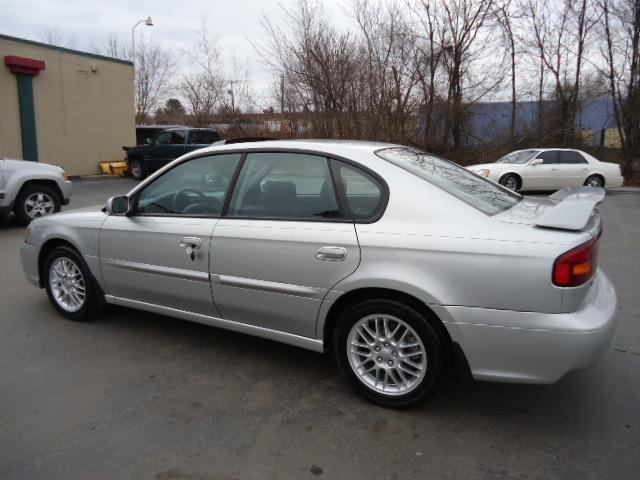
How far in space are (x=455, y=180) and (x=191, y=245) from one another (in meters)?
1.82

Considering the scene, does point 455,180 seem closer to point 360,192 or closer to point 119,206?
point 360,192

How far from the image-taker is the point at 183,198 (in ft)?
12.6

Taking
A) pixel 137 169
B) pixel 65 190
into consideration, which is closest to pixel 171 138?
pixel 137 169

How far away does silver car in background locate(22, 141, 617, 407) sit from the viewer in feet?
8.37

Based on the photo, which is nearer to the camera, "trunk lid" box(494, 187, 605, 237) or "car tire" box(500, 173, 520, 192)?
"trunk lid" box(494, 187, 605, 237)

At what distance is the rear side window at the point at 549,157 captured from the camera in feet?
48.8

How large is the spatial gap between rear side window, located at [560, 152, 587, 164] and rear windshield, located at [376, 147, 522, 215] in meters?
12.9

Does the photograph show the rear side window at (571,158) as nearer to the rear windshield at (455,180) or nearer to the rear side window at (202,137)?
the rear side window at (202,137)

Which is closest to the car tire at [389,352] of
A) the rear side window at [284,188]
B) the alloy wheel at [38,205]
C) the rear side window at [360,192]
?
the rear side window at [360,192]

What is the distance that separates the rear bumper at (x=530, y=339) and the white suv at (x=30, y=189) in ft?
27.2

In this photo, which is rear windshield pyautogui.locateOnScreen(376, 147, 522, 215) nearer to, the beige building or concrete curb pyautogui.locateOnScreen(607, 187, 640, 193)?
concrete curb pyautogui.locateOnScreen(607, 187, 640, 193)

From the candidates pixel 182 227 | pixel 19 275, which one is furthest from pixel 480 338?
pixel 19 275

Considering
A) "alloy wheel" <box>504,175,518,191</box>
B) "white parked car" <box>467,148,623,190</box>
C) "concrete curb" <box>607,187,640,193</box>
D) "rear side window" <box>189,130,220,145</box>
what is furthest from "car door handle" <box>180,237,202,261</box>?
"concrete curb" <box>607,187,640,193</box>

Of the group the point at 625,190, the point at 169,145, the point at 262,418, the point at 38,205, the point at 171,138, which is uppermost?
the point at 171,138
